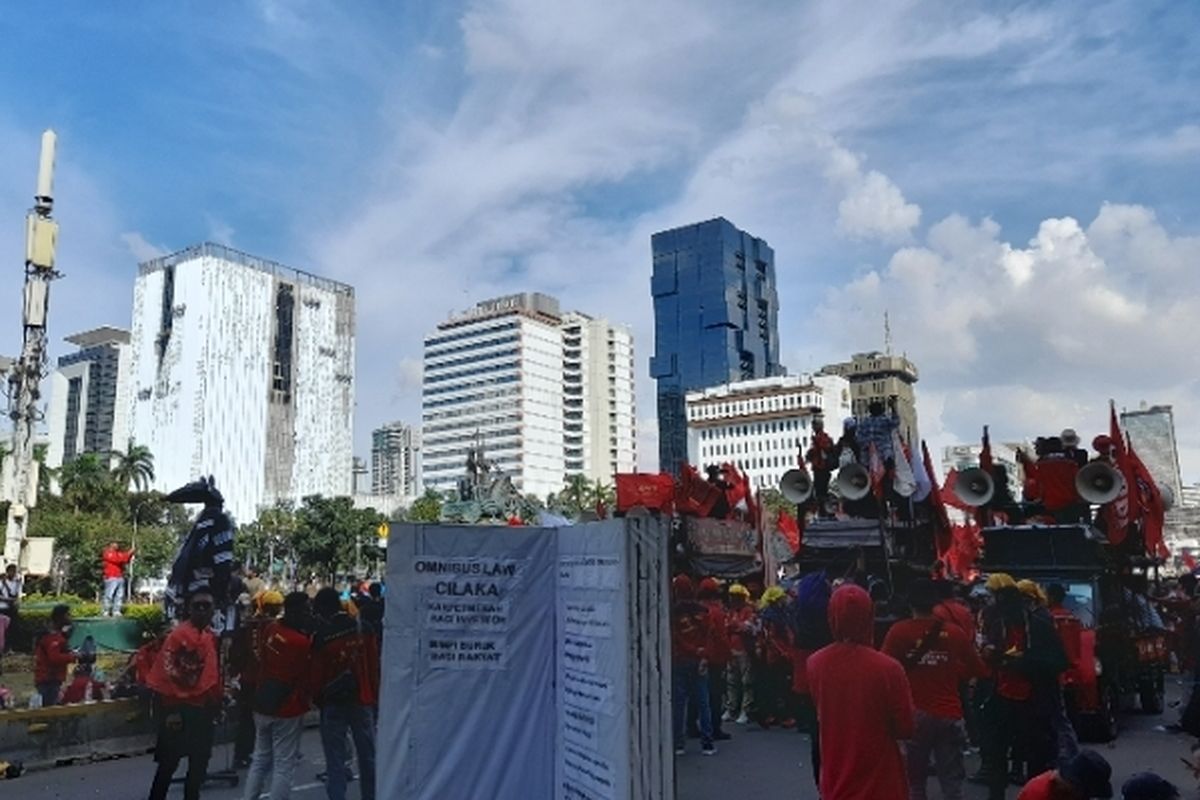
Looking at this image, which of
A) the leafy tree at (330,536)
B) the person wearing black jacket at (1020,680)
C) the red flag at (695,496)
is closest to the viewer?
the person wearing black jacket at (1020,680)

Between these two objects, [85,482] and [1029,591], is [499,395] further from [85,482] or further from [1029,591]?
[1029,591]

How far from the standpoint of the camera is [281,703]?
7.51m

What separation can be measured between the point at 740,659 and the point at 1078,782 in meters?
9.83

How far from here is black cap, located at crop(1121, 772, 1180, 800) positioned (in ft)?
12.0

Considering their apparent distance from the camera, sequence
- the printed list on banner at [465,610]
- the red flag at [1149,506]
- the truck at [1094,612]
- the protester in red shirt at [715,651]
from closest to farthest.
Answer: the printed list on banner at [465,610] < the truck at [1094,612] < the protester in red shirt at [715,651] < the red flag at [1149,506]

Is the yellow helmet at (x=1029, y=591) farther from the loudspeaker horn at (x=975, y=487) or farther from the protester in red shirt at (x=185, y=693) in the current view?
the protester in red shirt at (x=185, y=693)

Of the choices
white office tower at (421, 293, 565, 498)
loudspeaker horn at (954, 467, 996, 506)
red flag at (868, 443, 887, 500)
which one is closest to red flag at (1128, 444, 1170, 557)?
loudspeaker horn at (954, 467, 996, 506)

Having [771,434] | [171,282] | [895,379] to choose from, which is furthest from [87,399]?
[895,379]

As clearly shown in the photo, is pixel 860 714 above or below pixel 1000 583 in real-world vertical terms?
below

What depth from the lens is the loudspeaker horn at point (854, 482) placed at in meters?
13.5

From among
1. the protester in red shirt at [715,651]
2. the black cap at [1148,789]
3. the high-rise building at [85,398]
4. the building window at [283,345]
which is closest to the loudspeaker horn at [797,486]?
the protester in red shirt at [715,651]

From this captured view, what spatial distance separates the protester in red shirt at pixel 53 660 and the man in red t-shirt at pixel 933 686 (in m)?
9.73

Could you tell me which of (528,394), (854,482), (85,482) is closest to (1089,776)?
(854,482)

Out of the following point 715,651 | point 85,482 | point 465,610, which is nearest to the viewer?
point 465,610
